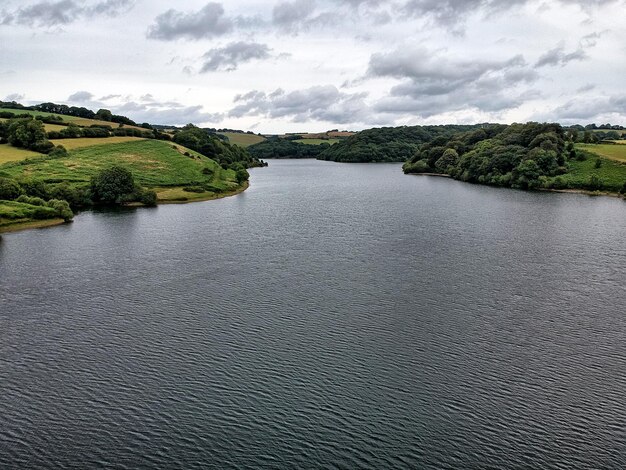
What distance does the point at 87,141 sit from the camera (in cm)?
15388

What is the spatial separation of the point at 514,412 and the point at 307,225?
6029 cm

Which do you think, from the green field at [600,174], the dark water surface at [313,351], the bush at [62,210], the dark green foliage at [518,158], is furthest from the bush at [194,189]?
the green field at [600,174]

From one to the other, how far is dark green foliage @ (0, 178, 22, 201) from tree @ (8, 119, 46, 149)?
46419 mm

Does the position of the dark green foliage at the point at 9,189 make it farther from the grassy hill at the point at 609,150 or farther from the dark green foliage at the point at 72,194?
the grassy hill at the point at 609,150

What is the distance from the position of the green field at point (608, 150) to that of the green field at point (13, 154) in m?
152

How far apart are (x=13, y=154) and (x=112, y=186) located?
35588 mm

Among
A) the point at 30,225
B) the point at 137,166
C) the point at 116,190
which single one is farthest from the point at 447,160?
the point at 30,225

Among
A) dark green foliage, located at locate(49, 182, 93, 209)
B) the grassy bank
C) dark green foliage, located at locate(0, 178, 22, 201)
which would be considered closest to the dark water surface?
the grassy bank

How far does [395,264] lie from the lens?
63.5 meters

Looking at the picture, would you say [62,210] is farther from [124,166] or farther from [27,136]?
[27,136]

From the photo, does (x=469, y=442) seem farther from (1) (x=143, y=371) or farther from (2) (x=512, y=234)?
(2) (x=512, y=234)

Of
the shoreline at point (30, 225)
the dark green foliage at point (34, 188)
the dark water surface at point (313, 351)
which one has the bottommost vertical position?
the dark water surface at point (313, 351)

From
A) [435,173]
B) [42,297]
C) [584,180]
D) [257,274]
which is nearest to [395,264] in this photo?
[257,274]

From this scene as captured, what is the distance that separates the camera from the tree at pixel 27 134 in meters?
136
